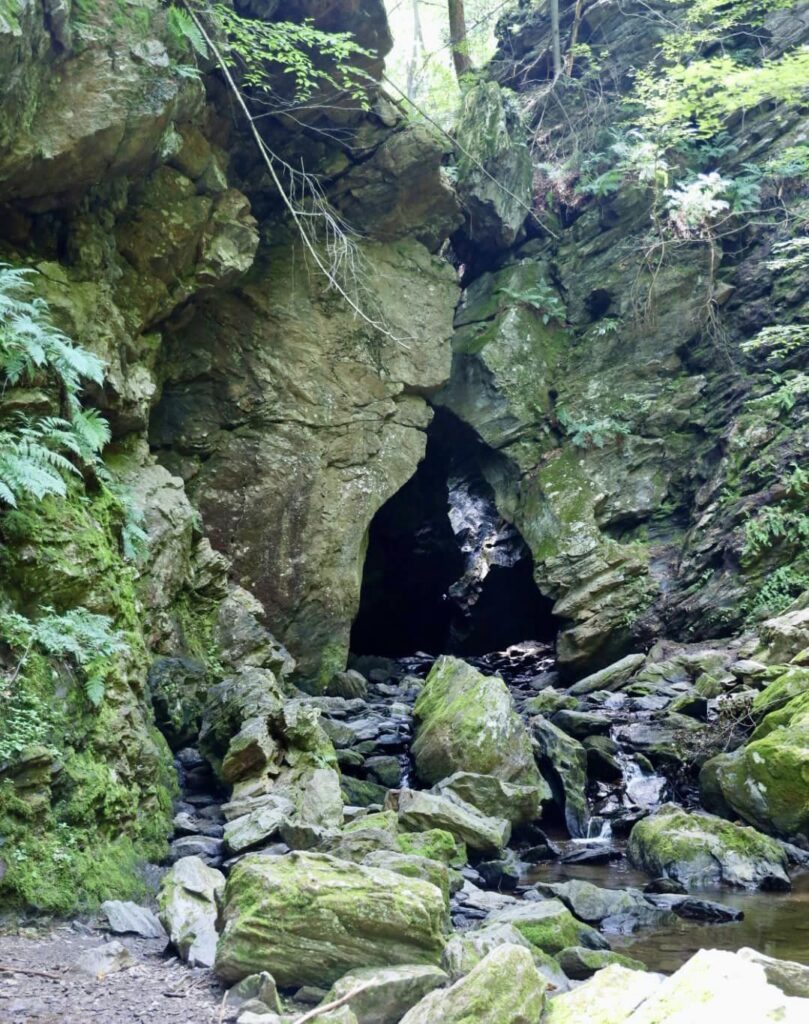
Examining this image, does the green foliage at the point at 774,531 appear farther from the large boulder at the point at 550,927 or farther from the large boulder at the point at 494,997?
the large boulder at the point at 494,997

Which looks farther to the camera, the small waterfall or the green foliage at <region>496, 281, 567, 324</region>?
the green foliage at <region>496, 281, 567, 324</region>

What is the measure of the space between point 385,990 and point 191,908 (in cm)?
143

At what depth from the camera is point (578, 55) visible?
1720cm

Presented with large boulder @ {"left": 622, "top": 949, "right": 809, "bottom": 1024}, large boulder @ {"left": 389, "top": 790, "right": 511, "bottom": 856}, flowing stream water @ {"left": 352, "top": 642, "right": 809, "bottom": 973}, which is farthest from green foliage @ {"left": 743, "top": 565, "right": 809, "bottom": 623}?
large boulder @ {"left": 622, "top": 949, "right": 809, "bottom": 1024}

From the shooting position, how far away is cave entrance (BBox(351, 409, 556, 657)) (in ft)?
55.7

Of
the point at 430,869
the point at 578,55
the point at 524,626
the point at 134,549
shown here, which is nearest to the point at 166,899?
the point at 430,869

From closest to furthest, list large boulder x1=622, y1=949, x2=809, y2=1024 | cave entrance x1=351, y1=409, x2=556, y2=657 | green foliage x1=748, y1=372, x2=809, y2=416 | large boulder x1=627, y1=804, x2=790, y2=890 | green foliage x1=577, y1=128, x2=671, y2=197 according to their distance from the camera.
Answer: large boulder x1=622, y1=949, x2=809, y2=1024
large boulder x1=627, y1=804, x2=790, y2=890
green foliage x1=748, y1=372, x2=809, y2=416
green foliage x1=577, y1=128, x2=671, y2=197
cave entrance x1=351, y1=409, x2=556, y2=657

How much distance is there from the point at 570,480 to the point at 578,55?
9.34 meters

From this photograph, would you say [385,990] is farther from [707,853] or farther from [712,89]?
[712,89]

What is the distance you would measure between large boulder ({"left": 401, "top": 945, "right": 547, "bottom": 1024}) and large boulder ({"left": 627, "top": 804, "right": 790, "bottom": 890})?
12.9 ft

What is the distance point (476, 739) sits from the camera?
8.54 metres

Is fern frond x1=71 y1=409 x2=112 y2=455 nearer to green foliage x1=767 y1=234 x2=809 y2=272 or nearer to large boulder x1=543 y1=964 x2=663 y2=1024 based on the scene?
large boulder x1=543 y1=964 x2=663 y2=1024

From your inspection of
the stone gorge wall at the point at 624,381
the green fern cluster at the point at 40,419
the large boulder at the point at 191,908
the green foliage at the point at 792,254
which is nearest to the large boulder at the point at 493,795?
the large boulder at the point at 191,908

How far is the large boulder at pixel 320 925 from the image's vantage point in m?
3.66
